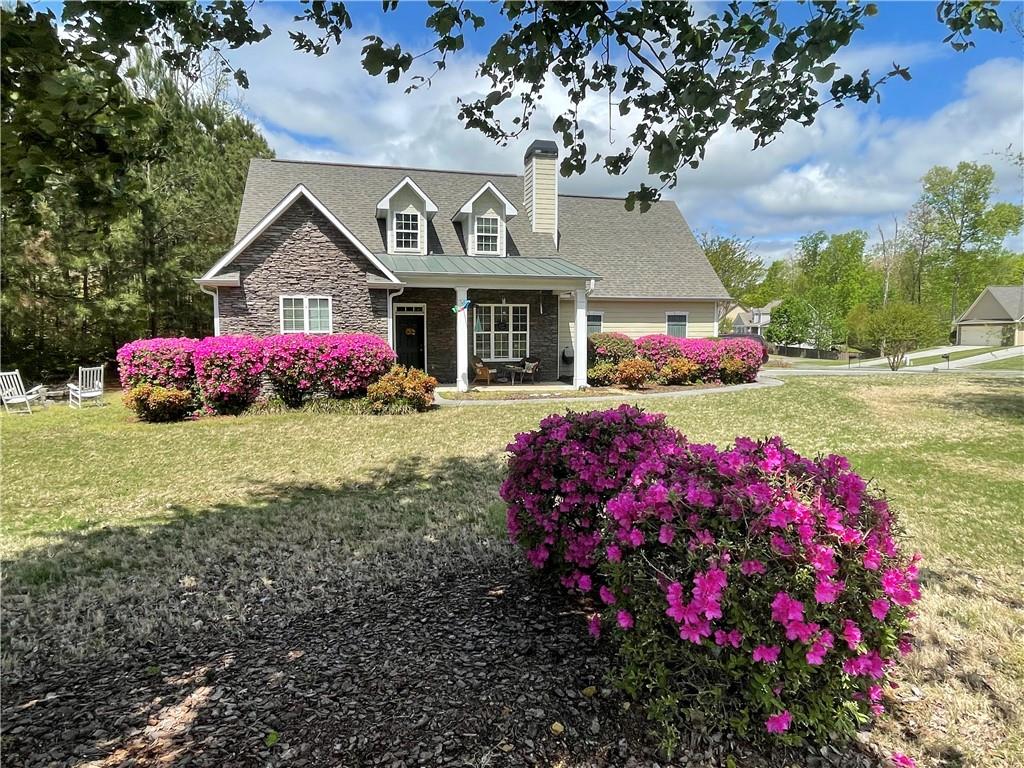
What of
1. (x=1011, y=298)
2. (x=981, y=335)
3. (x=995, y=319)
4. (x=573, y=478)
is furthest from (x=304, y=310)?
(x=981, y=335)

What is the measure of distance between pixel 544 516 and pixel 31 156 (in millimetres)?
3160

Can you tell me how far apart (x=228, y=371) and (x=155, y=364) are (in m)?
1.48

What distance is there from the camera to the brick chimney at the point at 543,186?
20.9 meters

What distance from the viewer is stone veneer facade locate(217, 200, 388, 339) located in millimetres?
14461

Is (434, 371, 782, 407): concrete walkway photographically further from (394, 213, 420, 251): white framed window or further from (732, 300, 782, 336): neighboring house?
(732, 300, 782, 336): neighboring house

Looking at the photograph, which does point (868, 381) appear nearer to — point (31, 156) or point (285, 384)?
point (285, 384)

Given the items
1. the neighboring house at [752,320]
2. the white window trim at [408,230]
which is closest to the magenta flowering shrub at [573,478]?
the white window trim at [408,230]

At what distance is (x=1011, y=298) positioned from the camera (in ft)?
158

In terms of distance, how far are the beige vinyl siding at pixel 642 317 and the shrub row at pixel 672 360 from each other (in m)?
2.07

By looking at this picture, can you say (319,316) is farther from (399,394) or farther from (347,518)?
(347,518)

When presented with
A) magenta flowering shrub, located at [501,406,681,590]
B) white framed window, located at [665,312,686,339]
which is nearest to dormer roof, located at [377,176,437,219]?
white framed window, located at [665,312,686,339]

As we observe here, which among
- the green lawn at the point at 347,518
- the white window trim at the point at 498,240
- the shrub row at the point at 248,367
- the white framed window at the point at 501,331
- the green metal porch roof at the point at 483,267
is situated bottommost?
the green lawn at the point at 347,518

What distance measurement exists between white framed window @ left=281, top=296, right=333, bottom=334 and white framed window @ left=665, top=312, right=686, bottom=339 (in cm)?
1328

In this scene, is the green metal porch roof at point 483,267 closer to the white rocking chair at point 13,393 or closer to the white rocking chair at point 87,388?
the white rocking chair at point 87,388
